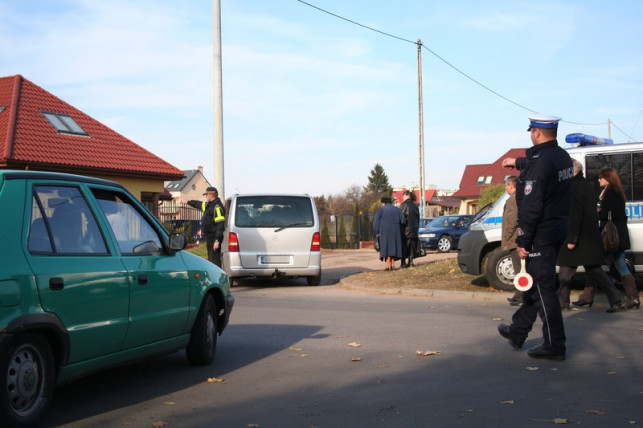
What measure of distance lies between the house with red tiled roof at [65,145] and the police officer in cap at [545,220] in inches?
768

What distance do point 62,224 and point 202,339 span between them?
191 cm

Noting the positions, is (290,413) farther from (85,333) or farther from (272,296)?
(272,296)

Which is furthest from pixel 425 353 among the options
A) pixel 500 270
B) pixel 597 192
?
pixel 597 192

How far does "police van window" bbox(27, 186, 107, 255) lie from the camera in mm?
4754

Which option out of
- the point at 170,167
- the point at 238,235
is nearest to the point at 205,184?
the point at 170,167

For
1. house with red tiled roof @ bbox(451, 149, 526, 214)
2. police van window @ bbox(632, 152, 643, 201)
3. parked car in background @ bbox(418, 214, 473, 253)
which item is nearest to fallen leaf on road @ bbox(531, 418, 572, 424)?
police van window @ bbox(632, 152, 643, 201)

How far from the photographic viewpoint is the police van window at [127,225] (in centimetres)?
562

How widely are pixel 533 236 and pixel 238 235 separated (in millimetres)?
8477

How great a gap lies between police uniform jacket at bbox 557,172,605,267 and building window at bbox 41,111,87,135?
20.9m

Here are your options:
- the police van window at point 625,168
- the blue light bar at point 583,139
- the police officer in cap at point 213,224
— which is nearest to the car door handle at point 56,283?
the police officer in cap at point 213,224

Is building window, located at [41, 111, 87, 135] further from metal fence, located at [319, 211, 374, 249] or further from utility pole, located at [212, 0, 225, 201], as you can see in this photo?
metal fence, located at [319, 211, 374, 249]

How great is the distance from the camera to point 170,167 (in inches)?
1145

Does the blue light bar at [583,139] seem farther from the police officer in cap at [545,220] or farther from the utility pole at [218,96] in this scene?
the utility pole at [218,96]

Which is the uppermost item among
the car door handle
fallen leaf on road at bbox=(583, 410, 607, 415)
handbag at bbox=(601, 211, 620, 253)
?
handbag at bbox=(601, 211, 620, 253)
